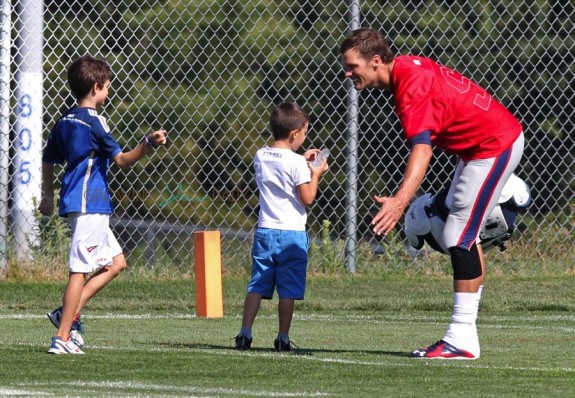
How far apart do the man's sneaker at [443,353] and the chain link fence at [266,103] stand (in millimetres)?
4687

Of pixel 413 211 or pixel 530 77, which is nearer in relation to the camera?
pixel 413 211

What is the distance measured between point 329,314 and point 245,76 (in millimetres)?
3258

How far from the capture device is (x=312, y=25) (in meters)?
12.0

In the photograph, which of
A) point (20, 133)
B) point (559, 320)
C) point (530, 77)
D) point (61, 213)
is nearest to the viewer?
point (61, 213)

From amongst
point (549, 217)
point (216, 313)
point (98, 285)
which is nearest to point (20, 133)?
point (216, 313)

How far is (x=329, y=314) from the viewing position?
9305mm

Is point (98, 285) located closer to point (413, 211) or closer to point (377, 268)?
point (413, 211)

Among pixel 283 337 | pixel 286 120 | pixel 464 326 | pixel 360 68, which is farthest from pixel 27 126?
pixel 464 326

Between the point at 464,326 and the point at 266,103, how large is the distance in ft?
18.9

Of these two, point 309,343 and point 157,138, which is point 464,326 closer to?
point 309,343

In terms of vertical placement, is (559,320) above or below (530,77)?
below

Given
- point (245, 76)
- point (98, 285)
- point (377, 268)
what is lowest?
point (377, 268)

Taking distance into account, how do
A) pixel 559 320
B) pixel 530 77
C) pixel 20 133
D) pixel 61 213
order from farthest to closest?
pixel 530 77, pixel 20 133, pixel 559 320, pixel 61 213

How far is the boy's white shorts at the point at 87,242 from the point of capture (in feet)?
21.7
